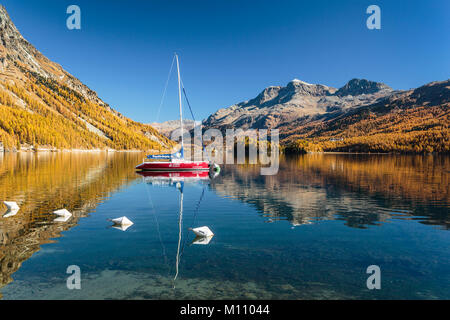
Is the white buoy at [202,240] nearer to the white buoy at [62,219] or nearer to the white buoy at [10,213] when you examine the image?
the white buoy at [62,219]

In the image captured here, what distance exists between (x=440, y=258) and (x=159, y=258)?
16.2 meters

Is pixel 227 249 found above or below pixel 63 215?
below

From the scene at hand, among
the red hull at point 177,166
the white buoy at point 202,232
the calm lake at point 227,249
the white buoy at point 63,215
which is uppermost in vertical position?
the red hull at point 177,166

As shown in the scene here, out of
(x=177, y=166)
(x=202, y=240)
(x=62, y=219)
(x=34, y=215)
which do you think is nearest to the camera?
(x=202, y=240)

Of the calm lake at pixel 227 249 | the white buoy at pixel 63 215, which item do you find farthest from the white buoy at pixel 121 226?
Answer: the white buoy at pixel 63 215

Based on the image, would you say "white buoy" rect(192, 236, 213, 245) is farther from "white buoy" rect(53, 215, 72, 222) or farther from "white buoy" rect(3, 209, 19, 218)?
"white buoy" rect(3, 209, 19, 218)

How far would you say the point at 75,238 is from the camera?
18.6 m

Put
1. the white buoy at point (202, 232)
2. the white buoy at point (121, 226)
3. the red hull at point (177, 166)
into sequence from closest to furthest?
the white buoy at point (202, 232) → the white buoy at point (121, 226) → the red hull at point (177, 166)

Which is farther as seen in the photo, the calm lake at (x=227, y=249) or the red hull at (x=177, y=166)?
the red hull at (x=177, y=166)

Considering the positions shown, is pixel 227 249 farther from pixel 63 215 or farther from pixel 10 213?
pixel 10 213

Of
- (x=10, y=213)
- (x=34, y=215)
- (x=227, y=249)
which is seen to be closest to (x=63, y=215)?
(x=34, y=215)

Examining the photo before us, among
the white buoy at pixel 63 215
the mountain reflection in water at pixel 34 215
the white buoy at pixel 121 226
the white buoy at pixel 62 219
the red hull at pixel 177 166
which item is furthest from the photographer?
the red hull at pixel 177 166

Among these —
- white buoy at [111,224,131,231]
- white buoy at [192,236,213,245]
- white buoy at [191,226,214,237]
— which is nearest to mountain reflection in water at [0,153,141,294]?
white buoy at [111,224,131,231]
